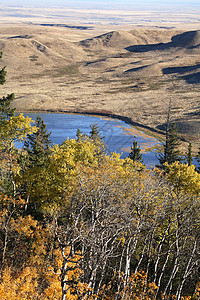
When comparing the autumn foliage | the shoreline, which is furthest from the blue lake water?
the autumn foliage

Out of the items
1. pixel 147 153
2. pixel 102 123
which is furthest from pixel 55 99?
pixel 147 153

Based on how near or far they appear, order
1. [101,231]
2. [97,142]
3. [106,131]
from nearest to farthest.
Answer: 1. [101,231]
2. [97,142]
3. [106,131]

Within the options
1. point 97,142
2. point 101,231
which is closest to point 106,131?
point 97,142

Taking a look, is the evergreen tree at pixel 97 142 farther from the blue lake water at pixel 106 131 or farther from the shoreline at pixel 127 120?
the shoreline at pixel 127 120

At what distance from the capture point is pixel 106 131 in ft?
370

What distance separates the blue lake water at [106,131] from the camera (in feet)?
313

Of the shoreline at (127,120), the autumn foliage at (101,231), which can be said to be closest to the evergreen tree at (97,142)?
the autumn foliage at (101,231)

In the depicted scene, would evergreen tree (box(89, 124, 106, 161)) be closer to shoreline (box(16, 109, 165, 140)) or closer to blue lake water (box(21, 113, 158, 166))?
blue lake water (box(21, 113, 158, 166))

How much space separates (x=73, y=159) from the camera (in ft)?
122

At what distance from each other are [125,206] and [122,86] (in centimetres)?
16625

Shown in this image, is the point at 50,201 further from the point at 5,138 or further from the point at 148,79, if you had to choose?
the point at 148,79

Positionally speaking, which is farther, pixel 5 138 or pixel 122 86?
pixel 122 86

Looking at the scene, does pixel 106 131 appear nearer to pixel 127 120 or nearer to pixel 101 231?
pixel 127 120

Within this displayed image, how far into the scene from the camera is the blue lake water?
95.2 metres
